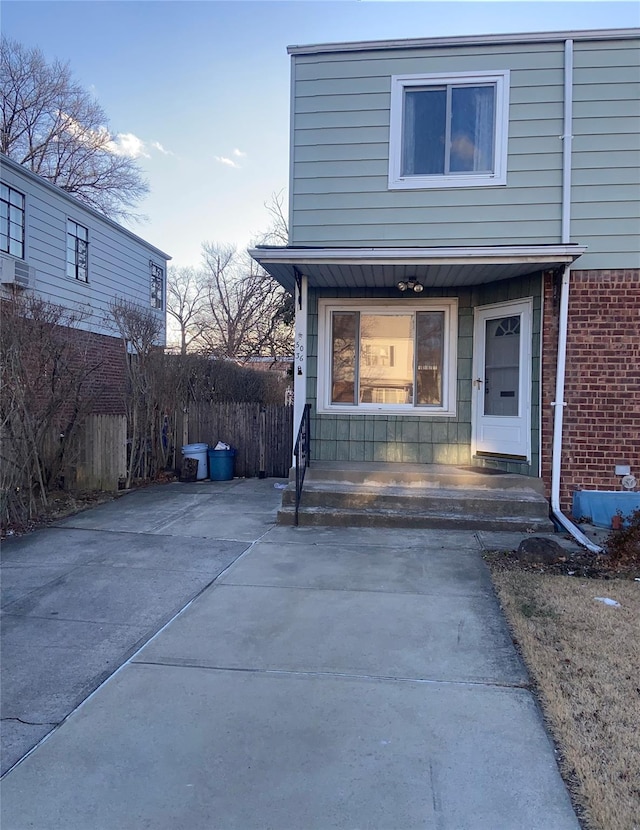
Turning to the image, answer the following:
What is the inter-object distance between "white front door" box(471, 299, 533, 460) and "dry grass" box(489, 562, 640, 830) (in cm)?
290

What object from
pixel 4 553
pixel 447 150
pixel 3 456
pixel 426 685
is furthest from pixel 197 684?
pixel 447 150

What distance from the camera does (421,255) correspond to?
7.12 m

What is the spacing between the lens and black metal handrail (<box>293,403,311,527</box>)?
7332mm

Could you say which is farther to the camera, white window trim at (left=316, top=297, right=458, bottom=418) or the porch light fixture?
white window trim at (left=316, top=297, right=458, bottom=418)

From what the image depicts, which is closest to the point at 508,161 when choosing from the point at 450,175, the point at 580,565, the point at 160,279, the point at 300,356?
the point at 450,175

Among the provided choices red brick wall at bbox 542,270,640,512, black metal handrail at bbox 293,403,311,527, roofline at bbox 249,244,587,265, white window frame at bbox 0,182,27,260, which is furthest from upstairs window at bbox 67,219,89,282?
red brick wall at bbox 542,270,640,512

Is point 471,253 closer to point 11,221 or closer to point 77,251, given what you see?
point 11,221

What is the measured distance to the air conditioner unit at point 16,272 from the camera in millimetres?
11531

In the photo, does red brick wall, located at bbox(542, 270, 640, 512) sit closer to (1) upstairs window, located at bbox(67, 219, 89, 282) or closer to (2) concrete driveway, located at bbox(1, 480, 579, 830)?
(2) concrete driveway, located at bbox(1, 480, 579, 830)

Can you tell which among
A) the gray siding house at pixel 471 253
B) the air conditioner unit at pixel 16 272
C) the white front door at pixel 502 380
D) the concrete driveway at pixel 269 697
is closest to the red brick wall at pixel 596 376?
the gray siding house at pixel 471 253

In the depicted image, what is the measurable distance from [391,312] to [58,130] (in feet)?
80.6

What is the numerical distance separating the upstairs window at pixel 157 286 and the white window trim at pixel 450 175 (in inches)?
475

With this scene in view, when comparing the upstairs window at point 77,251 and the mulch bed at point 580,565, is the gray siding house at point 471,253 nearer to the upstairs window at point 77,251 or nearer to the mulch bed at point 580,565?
the mulch bed at point 580,565

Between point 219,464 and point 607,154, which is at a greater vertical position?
point 607,154
